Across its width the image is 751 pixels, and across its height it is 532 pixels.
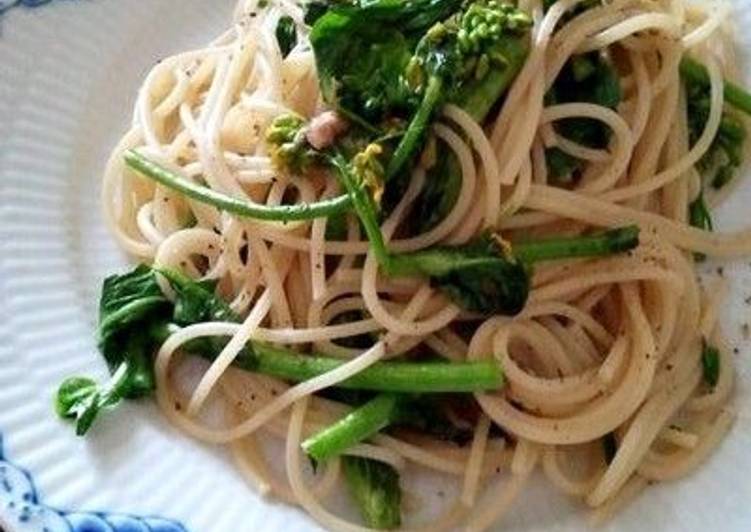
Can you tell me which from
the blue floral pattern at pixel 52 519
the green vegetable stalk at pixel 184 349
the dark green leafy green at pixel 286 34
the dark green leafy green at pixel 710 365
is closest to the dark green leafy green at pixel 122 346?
the green vegetable stalk at pixel 184 349

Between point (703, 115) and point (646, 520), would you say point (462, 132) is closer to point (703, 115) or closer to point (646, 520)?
point (703, 115)

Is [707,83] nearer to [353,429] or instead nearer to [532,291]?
[532,291]

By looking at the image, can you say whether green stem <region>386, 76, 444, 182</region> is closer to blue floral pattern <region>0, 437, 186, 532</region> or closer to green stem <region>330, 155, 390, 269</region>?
green stem <region>330, 155, 390, 269</region>

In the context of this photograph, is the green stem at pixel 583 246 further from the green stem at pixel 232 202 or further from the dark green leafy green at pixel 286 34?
the dark green leafy green at pixel 286 34

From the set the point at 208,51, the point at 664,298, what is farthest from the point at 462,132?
the point at 208,51

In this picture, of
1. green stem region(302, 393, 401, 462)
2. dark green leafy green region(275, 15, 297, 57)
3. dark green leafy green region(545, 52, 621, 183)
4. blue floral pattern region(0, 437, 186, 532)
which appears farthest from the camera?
dark green leafy green region(275, 15, 297, 57)

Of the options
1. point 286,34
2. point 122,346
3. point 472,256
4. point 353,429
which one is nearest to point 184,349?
point 122,346

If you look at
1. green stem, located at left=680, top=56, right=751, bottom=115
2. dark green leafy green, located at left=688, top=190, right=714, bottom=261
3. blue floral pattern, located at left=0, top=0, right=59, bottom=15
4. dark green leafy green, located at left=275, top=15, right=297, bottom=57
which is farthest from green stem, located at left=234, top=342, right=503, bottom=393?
blue floral pattern, located at left=0, top=0, right=59, bottom=15
